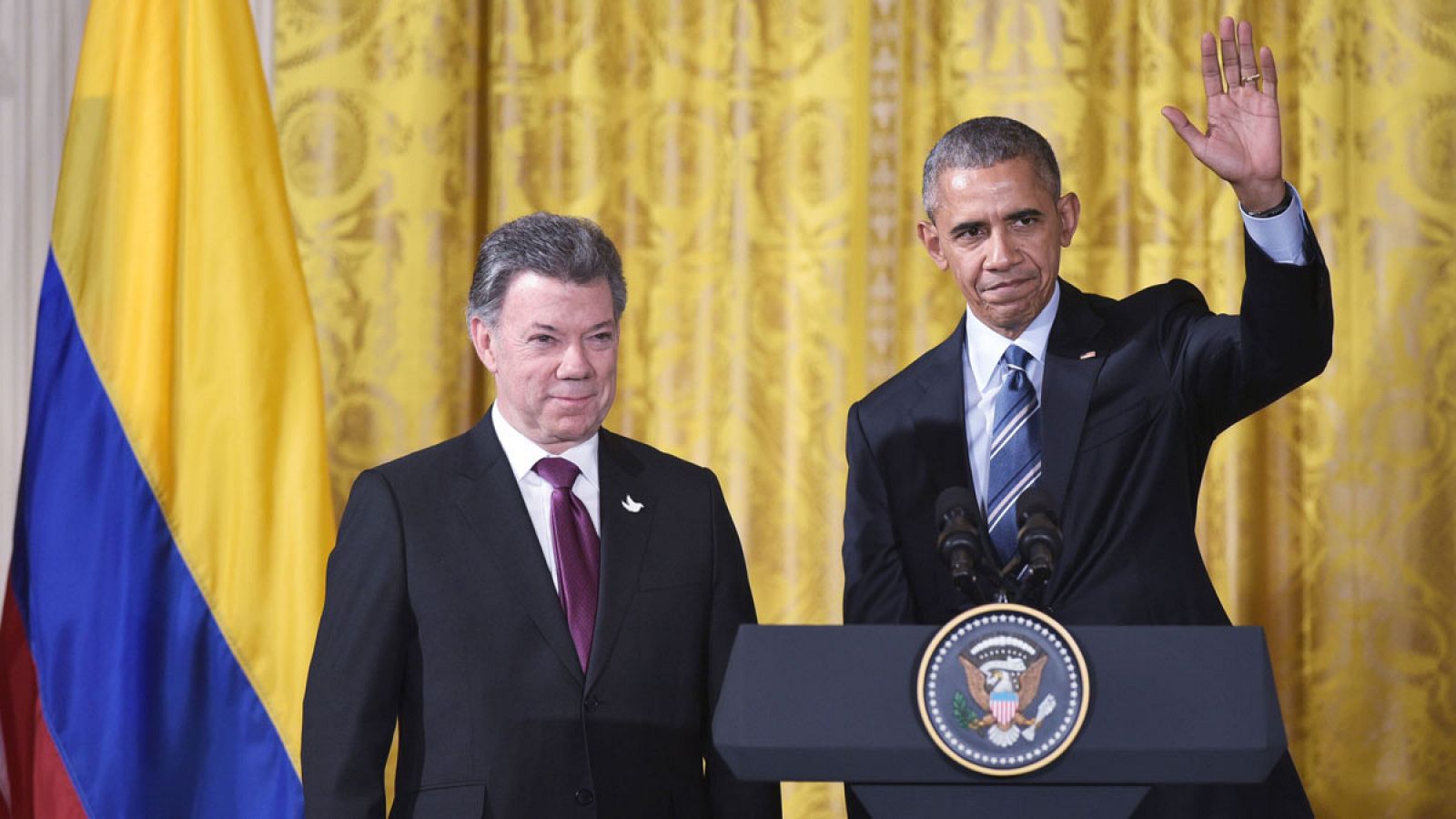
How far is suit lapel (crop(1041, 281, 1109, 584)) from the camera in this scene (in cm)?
221

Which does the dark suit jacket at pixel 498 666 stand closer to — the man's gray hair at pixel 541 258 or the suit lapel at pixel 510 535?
the suit lapel at pixel 510 535

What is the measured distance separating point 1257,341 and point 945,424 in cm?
44

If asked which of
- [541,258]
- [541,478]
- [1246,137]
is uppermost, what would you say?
[1246,137]

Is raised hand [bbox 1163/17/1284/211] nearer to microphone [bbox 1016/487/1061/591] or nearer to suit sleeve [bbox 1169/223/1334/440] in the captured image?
suit sleeve [bbox 1169/223/1334/440]

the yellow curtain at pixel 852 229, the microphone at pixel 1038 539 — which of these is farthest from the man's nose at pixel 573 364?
the yellow curtain at pixel 852 229

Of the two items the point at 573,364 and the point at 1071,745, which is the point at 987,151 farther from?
the point at 1071,745

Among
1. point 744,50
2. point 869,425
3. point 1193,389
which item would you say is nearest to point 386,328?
point 744,50

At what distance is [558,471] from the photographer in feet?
7.14

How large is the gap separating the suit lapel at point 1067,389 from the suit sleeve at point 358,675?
89cm

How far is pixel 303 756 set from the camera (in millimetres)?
2082

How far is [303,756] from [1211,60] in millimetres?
1523

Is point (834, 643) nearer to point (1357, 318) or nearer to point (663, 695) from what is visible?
point (663, 695)

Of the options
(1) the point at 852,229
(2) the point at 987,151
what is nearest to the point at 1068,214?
(2) the point at 987,151

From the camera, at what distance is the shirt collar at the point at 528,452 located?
2.19 metres
